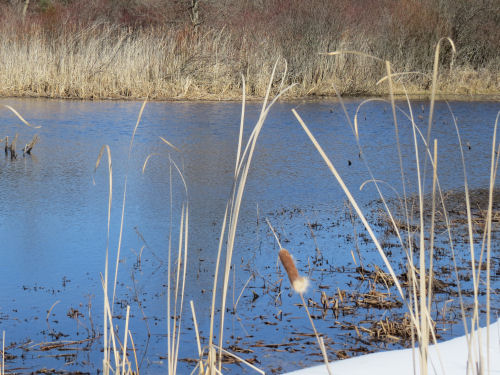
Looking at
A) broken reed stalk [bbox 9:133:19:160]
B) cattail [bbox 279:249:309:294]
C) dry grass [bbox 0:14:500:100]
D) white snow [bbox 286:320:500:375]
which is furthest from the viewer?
dry grass [bbox 0:14:500:100]

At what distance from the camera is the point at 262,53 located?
14.3 metres

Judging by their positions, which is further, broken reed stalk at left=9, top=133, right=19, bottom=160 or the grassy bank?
the grassy bank

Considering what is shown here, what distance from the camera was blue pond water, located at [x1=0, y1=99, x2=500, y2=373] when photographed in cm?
299

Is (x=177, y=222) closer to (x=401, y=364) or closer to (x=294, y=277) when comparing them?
(x=401, y=364)

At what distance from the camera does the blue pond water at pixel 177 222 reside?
118 inches

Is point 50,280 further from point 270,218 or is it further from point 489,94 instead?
point 489,94

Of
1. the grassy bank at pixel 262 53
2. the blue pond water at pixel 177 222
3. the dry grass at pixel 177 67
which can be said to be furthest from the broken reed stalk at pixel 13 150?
the grassy bank at pixel 262 53

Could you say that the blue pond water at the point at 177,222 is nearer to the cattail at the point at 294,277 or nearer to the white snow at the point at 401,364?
the white snow at the point at 401,364

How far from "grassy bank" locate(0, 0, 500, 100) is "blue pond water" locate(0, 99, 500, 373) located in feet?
9.24

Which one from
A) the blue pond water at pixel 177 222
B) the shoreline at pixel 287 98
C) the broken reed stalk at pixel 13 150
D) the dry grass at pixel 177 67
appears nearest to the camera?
the blue pond water at pixel 177 222

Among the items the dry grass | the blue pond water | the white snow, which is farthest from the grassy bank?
the white snow

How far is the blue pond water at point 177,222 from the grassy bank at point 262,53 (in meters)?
2.82

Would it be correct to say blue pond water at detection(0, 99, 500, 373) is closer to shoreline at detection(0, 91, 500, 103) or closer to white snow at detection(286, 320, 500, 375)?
white snow at detection(286, 320, 500, 375)

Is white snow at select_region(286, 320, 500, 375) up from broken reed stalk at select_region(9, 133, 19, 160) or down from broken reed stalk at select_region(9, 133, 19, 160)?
down
